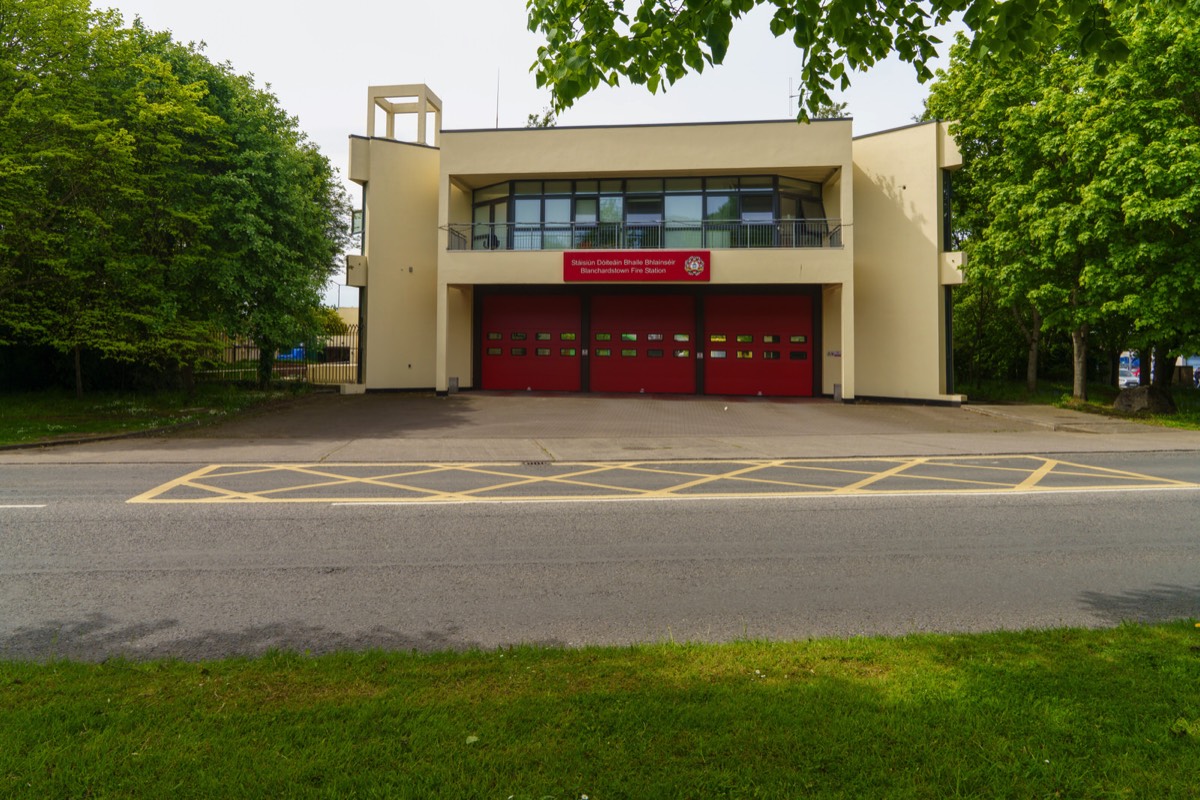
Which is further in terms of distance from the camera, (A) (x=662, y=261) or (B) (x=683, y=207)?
(B) (x=683, y=207)

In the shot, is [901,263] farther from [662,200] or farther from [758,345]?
[662,200]

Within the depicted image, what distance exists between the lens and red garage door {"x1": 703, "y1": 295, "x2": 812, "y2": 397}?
25656 millimetres

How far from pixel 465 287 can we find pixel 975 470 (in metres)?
18.8

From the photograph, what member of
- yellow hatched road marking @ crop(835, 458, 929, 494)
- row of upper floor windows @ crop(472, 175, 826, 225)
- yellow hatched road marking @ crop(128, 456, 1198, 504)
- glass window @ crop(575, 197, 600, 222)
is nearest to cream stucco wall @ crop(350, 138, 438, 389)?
row of upper floor windows @ crop(472, 175, 826, 225)

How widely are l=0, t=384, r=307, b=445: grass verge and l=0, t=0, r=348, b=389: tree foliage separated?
56.7 inches

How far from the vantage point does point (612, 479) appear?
Result: 1077cm

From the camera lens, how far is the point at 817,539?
725cm

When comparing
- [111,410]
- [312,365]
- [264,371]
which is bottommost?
[111,410]

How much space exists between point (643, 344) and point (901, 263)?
8.77 meters

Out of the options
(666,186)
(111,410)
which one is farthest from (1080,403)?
(111,410)

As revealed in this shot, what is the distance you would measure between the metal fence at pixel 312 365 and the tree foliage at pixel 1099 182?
21588 mm

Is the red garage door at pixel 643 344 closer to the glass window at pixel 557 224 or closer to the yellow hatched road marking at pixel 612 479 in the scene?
the glass window at pixel 557 224

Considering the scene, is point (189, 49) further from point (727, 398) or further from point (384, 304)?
point (727, 398)

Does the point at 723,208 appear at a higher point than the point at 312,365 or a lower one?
higher
